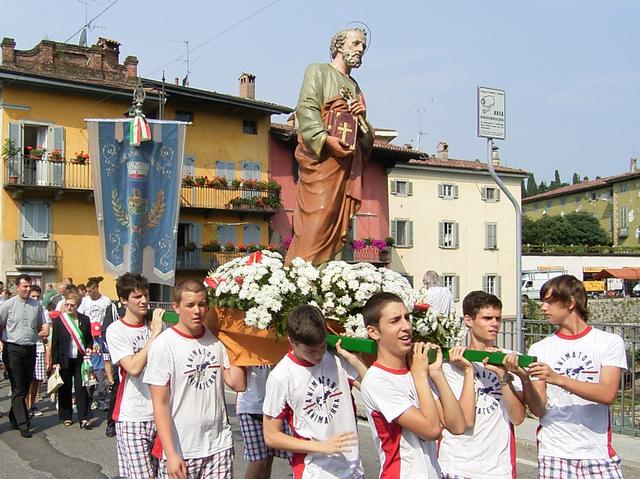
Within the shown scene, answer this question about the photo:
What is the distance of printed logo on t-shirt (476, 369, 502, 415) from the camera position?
4223mm

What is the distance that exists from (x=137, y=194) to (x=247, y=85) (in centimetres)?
2128

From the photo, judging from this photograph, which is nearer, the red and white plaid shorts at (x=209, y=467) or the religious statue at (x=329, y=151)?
the red and white plaid shorts at (x=209, y=467)

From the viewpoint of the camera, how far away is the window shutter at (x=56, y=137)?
30719 millimetres

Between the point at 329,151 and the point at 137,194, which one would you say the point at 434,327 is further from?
the point at 137,194

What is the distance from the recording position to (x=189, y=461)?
4395mm

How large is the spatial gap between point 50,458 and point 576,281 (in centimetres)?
630

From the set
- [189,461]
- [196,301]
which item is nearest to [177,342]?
[196,301]

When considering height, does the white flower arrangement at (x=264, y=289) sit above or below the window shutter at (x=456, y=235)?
below

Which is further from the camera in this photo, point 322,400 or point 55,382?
point 55,382

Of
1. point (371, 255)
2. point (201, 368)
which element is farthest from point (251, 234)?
point (201, 368)

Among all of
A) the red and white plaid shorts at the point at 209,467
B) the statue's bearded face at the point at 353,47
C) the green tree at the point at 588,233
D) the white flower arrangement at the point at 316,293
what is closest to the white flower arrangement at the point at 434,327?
the white flower arrangement at the point at 316,293

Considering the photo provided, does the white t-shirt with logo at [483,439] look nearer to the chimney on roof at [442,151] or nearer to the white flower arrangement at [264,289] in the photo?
the white flower arrangement at [264,289]

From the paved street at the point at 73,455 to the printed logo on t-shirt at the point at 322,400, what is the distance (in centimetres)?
353

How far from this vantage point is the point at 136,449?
17.1ft
